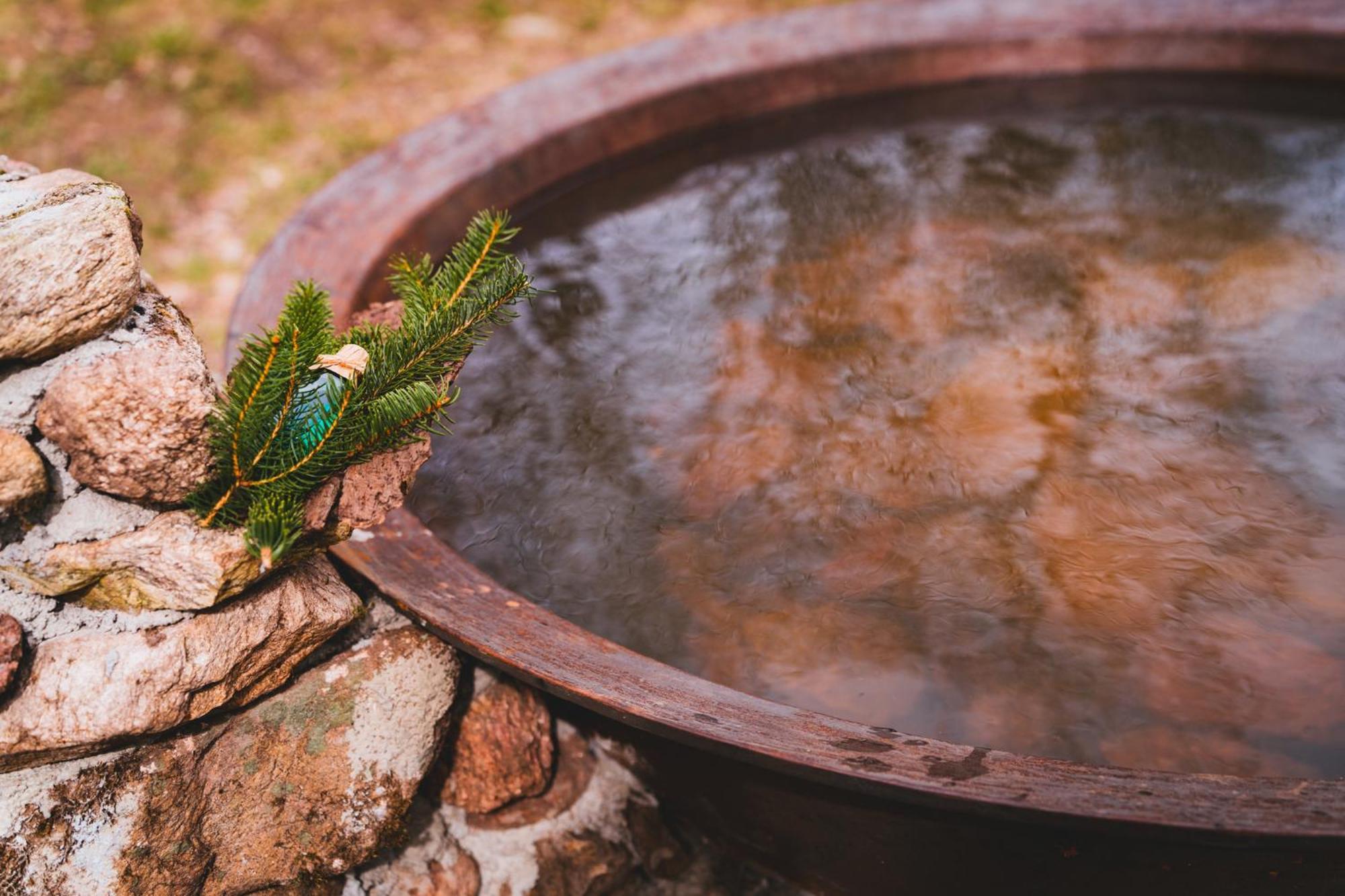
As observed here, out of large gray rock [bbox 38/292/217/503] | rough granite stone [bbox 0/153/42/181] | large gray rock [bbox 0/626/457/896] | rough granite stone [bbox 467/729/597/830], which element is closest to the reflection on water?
large gray rock [bbox 0/626/457/896]

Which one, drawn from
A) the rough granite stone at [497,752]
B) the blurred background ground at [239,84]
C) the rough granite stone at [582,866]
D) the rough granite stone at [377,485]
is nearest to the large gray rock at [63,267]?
the rough granite stone at [377,485]

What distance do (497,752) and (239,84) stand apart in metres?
3.41

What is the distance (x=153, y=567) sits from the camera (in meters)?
1.35

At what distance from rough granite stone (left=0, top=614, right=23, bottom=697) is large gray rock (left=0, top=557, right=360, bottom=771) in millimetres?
25

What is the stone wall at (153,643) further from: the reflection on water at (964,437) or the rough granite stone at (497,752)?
the reflection on water at (964,437)

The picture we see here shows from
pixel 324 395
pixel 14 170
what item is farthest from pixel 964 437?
pixel 14 170

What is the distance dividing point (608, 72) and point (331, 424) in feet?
4.92

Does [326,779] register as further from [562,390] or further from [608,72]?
[608,72]

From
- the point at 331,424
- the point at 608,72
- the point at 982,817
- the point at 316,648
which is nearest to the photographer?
the point at 982,817

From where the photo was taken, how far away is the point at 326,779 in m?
1.53

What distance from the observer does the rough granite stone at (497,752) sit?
68.4 inches

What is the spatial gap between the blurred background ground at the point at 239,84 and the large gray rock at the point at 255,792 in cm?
199

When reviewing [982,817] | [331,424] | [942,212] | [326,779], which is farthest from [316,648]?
[942,212]

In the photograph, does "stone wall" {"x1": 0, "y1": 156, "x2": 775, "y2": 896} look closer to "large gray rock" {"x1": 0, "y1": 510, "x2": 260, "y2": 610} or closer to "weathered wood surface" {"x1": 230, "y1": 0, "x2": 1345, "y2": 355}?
"large gray rock" {"x1": 0, "y1": 510, "x2": 260, "y2": 610}
